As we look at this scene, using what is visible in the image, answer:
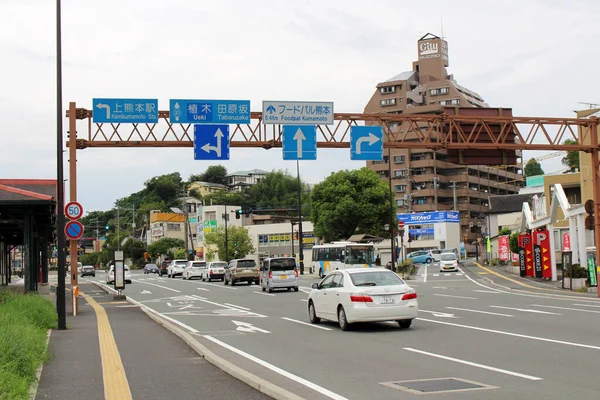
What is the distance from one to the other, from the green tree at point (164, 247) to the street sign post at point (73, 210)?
92476 millimetres

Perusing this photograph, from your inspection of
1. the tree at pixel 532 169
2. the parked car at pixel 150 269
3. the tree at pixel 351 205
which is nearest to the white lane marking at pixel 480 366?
the tree at pixel 351 205

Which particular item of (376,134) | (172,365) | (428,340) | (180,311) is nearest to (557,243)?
(376,134)

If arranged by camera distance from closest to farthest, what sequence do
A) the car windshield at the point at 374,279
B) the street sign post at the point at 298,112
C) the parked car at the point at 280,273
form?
the car windshield at the point at 374,279 → the street sign post at the point at 298,112 → the parked car at the point at 280,273

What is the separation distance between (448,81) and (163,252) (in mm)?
52422

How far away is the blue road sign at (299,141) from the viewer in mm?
27438

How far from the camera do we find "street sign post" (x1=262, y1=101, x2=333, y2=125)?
2739 centimetres

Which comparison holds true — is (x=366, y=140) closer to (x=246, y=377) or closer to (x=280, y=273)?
(x=280, y=273)

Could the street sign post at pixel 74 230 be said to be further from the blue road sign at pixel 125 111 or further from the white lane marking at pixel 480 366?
the white lane marking at pixel 480 366

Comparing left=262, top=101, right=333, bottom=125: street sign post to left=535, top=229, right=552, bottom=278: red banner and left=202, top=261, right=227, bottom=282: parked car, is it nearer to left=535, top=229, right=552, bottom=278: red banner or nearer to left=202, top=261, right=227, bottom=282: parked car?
left=535, top=229, right=552, bottom=278: red banner

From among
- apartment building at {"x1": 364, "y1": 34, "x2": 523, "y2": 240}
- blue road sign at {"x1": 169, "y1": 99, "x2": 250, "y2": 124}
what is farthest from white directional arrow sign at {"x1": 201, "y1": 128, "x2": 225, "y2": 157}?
apartment building at {"x1": 364, "y1": 34, "x2": 523, "y2": 240}

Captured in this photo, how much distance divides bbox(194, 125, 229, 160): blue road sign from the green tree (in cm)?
8836

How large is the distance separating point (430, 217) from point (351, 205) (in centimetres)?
1901

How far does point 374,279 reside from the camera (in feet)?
55.8

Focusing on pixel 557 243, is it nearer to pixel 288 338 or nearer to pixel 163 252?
pixel 288 338
